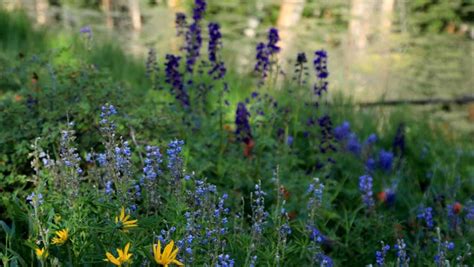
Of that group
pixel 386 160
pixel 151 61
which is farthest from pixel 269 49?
pixel 386 160

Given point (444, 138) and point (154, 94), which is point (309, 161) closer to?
point (154, 94)

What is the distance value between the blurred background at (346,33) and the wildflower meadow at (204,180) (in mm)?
2317

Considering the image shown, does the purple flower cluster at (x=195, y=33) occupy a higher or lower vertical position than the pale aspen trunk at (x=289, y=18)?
higher

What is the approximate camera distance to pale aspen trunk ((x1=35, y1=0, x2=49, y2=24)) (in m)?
10.6

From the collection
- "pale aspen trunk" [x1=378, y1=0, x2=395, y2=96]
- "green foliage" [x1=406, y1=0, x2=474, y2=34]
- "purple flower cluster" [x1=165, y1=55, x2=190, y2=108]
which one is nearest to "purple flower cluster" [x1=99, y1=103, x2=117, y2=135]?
"purple flower cluster" [x1=165, y1=55, x2=190, y2=108]

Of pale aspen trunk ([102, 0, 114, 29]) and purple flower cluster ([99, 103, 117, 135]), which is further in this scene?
pale aspen trunk ([102, 0, 114, 29])

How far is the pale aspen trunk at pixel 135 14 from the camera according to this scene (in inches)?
427

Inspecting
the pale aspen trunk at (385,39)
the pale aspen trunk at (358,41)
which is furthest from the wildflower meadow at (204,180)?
the pale aspen trunk at (358,41)

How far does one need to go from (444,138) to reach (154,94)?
2798mm

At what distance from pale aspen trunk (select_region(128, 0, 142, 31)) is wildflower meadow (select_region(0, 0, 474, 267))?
17.1 feet

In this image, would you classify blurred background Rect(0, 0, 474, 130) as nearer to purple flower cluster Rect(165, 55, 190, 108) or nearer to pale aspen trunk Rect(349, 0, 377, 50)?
pale aspen trunk Rect(349, 0, 377, 50)

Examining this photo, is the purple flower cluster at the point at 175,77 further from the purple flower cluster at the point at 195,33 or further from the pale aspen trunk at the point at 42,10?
the pale aspen trunk at the point at 42,10

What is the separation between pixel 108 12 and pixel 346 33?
450 centimetres

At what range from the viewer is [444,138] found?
5816 mm
